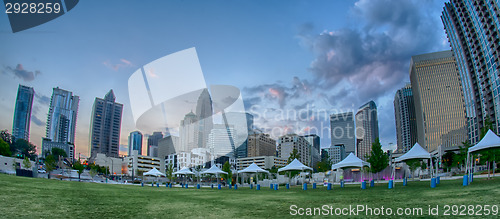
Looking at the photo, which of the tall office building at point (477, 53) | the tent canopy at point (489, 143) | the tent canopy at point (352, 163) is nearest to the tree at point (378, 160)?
the tent canopy at point (352, 163)

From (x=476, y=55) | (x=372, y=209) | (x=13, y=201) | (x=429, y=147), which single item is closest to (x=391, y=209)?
(x=372, y=209)

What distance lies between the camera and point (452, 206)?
404 inches

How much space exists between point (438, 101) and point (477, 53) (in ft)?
256

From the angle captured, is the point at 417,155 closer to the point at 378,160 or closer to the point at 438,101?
the point at 378,160

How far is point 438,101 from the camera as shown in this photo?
151125 mm

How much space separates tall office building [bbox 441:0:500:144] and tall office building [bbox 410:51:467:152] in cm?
5690

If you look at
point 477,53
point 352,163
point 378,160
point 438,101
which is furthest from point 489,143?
point 438,101

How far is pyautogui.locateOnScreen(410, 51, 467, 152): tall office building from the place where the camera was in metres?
145

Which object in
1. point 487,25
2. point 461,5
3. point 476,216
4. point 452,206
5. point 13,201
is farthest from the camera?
point 461,5

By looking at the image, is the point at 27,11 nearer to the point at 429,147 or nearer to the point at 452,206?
the point at 452,206

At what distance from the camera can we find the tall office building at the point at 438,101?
14500 centimetres

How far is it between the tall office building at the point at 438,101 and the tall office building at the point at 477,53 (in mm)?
56901

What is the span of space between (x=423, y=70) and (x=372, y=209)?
555 ft

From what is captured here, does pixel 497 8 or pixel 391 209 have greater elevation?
pixel 497 8
